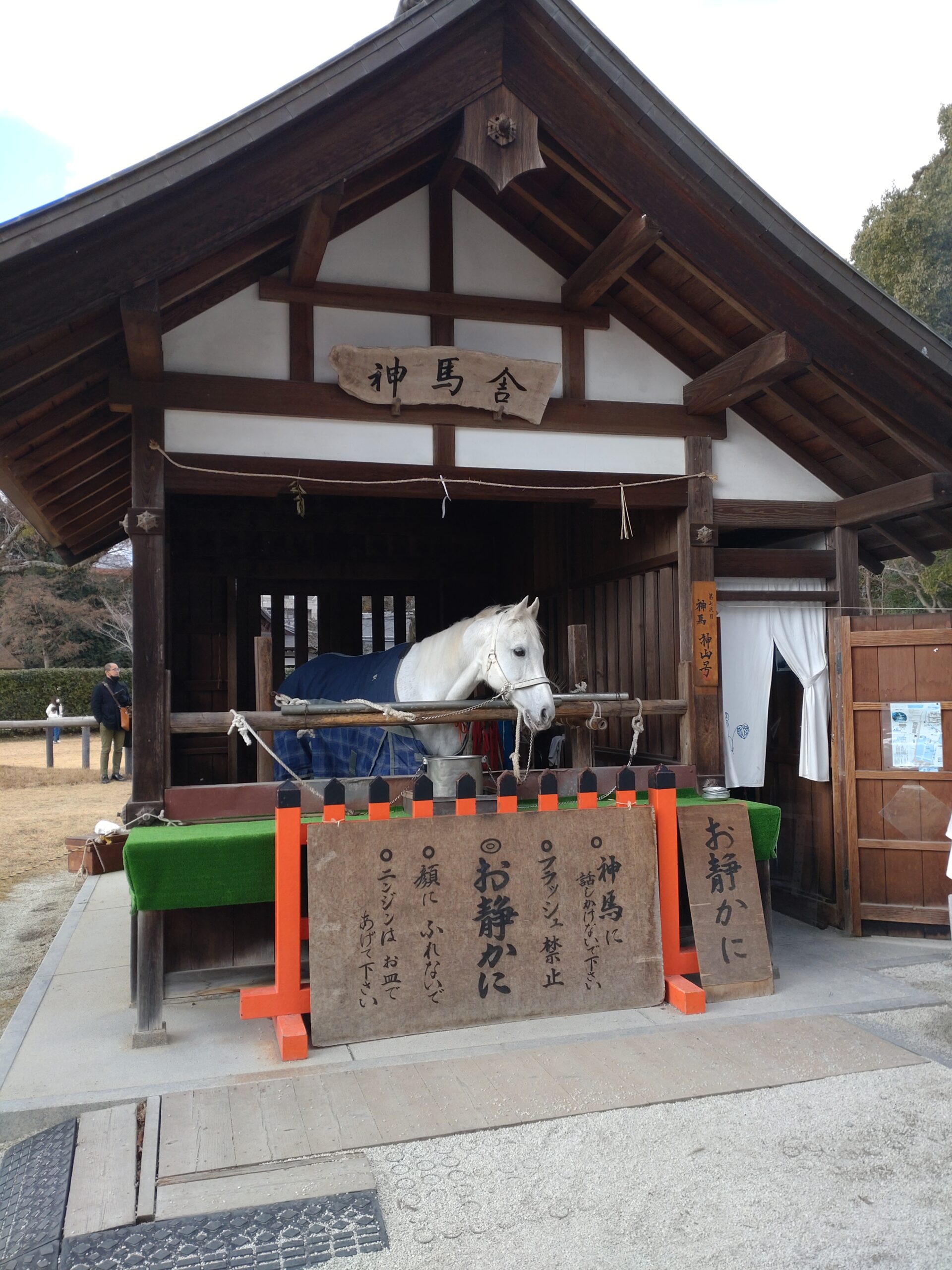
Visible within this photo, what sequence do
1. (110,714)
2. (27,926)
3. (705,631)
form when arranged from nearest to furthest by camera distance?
(705,631) < (27,926) < (110,714)

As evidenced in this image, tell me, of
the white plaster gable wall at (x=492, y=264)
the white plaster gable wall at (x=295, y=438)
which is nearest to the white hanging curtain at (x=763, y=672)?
the white plaster gable wall at (x=492, y=264)

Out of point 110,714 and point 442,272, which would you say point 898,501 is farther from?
point 110,714

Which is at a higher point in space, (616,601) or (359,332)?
(359,332)

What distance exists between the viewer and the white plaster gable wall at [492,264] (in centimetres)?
593

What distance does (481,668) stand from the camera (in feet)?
18.4

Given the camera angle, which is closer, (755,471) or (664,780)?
(664,780)

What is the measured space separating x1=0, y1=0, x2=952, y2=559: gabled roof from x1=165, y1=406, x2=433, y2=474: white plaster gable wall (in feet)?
1.82

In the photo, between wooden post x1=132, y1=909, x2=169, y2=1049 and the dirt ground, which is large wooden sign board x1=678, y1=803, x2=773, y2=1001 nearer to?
wooden post x1=132, y1=909, x2=169, y2=1049

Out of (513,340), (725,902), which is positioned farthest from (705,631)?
(513,340)

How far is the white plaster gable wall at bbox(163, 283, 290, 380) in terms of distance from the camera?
17.5 feet

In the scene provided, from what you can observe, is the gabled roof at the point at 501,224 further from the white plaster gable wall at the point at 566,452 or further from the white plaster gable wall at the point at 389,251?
the white plaster gable wall at the point at 566,452

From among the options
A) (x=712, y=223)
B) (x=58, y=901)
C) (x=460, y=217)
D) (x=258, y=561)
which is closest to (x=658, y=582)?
(x=712, y=223)

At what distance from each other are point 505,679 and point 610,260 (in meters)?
2.64

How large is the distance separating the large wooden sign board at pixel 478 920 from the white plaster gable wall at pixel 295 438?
2347mm
